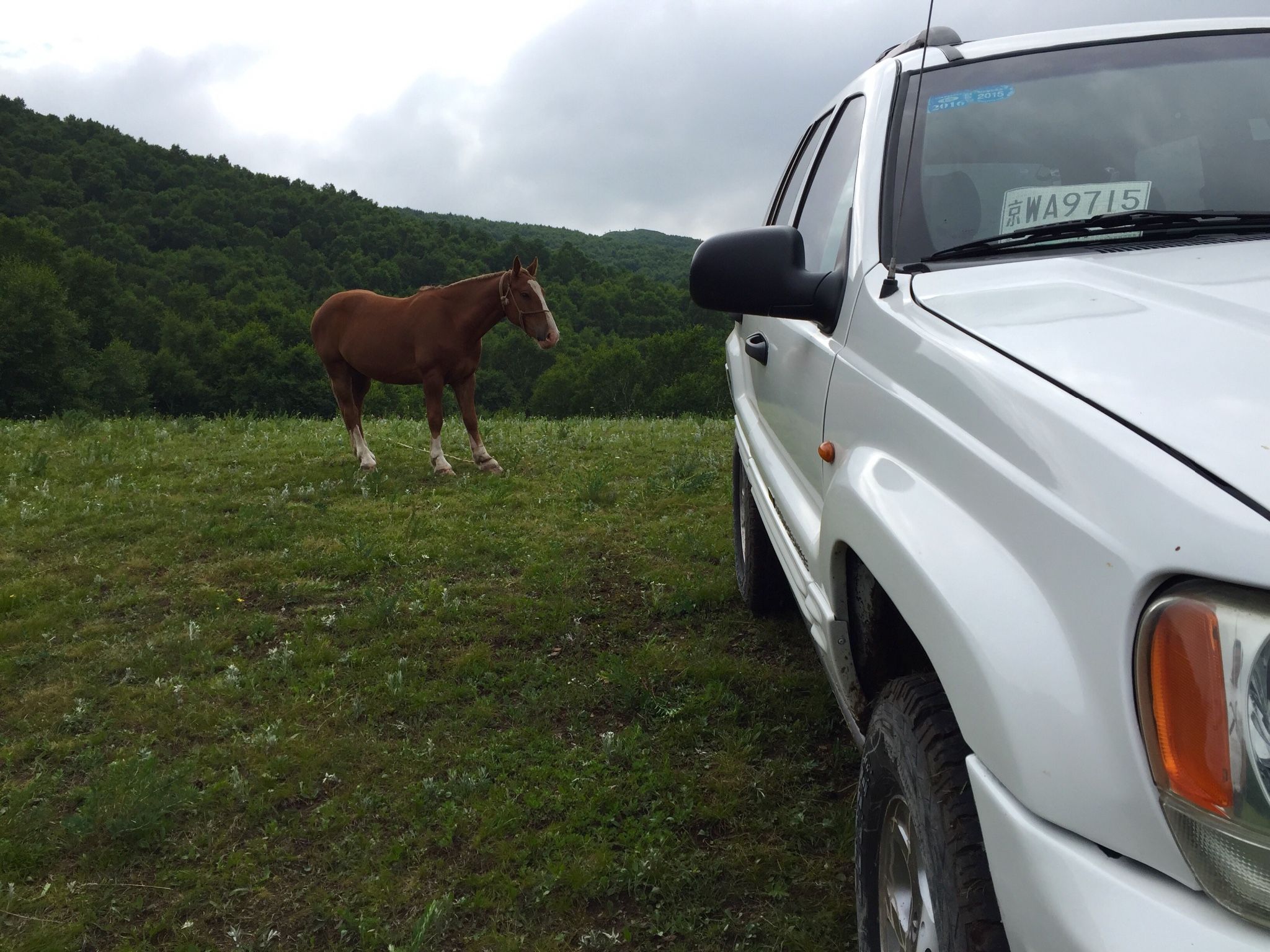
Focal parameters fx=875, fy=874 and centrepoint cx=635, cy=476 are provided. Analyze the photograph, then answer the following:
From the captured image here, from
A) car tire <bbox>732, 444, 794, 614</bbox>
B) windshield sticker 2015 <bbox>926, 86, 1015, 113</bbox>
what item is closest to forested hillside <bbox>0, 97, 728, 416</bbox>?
car tire <bbox>732, 444, 794, 614</bbox>

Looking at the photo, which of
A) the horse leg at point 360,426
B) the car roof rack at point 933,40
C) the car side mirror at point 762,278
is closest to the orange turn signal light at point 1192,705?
the car side mirror at point 762,278

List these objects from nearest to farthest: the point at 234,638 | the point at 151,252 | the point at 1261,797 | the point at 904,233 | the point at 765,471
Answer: the point at 1261,797
the point at 904,233
the point at 765,471
the point at 234,638
the point at 151,252

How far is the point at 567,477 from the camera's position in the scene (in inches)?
319

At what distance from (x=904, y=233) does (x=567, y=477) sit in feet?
19.6

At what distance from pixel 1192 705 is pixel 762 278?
1608 millimetres

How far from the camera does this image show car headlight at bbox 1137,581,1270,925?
950 mm

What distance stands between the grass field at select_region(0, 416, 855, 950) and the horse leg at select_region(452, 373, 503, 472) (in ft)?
4.70

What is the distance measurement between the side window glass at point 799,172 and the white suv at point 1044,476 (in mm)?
861

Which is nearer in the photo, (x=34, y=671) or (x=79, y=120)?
(x=34, y=671)

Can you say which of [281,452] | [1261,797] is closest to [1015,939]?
[1261,797]

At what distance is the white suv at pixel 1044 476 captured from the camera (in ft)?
3.29

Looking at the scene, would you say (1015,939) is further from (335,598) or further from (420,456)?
(420,456)

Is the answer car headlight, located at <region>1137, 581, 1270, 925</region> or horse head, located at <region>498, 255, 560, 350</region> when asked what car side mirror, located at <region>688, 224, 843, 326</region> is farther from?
horse head, located at <region>498, 255, 560, 350</region>

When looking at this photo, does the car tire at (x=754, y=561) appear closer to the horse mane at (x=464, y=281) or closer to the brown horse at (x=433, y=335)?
the brown horse at (x=433, y=335)
